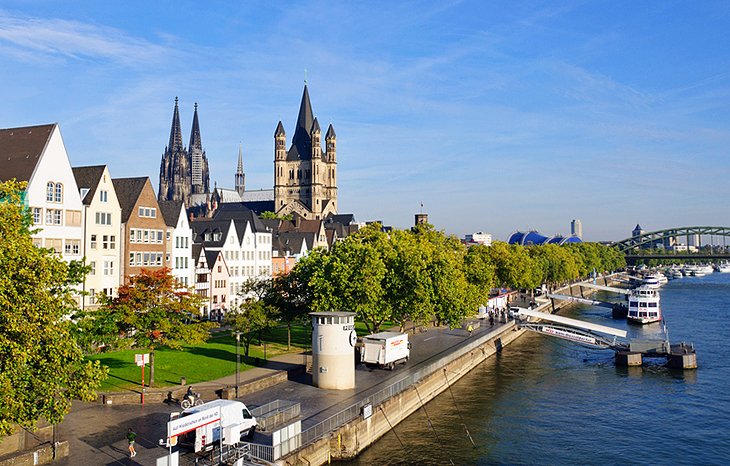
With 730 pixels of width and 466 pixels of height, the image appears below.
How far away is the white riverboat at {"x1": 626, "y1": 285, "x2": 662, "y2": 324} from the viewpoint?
353 feet

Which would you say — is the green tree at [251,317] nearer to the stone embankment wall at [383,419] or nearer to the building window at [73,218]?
the stone embankment wall at [383,419]

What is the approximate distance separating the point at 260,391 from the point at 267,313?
14247 millimetres

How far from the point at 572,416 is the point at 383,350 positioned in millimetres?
15120

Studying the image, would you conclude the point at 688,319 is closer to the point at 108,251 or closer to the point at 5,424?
the point at 108,251

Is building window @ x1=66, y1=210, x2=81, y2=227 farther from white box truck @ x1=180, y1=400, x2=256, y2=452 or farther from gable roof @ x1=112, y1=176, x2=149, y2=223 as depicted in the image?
white box truck @ x1=180, y1=400, x2=256, y2=452

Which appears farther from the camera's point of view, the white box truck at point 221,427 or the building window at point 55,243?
the building window at point 55,243

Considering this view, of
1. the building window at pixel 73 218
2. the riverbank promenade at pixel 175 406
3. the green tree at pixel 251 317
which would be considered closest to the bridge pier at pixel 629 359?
the riverbank promenade at pixel 175 406

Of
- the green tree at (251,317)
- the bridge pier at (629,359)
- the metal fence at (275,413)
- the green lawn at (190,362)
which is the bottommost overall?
the bridge pier at (629,359)

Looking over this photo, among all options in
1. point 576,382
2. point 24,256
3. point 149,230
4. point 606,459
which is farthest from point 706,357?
point 24,256

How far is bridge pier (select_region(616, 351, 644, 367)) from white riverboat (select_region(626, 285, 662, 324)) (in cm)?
4213

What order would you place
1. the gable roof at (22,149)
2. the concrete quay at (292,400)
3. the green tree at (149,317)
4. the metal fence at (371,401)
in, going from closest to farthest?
the concrete quay at (292,400)
the metal fence at (371,401)
the green tree at (149,317)
the gable roof at (22,149)

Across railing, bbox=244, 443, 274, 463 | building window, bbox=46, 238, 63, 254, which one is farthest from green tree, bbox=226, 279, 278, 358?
railing, bbox=244, 443, 274, 463

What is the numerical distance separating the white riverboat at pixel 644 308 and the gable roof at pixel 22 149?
92.5 meters

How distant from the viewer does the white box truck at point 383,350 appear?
51.9m
